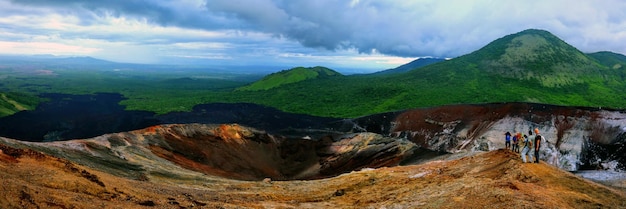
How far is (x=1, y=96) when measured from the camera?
13538cm

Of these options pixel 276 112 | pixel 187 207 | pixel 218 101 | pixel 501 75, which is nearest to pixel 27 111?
pixel 218 101

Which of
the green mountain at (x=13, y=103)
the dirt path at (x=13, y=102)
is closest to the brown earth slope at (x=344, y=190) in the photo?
the green mountain at (x=13, y=103)

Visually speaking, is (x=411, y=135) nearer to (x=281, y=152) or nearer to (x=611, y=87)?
(x=281, y=152)

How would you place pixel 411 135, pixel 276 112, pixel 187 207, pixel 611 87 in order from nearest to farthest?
pixel 187 207 < pixel 411 135 < pixel 276 112 < pixel 611 87

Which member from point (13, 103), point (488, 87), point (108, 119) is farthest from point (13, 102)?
point (488, 87)

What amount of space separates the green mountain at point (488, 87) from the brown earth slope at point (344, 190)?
10987 cm

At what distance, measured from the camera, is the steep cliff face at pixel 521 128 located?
157 ft

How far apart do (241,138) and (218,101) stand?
120 meters

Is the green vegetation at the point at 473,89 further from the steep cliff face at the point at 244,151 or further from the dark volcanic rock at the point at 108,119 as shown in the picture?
the steep cliff face at the point at 244,151

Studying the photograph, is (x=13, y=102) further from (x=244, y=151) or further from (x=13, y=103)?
(x=244, y=151)

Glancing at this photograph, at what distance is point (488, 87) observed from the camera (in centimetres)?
16225

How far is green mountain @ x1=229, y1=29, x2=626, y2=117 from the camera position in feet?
479

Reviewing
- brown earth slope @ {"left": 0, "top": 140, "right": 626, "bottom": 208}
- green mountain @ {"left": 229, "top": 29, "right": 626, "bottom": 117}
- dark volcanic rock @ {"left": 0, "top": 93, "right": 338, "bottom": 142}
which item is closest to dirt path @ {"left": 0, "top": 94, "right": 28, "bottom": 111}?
dark volcanic rock @ {"left": 0, "top": 93, "right": 338, "bottom": 142}

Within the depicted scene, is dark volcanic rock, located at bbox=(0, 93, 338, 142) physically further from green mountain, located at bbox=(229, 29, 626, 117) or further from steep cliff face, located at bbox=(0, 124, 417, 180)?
steep cliff face, located at bbox=(0, 124, 417, 180)
